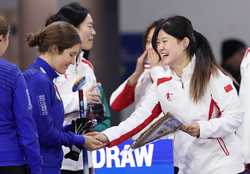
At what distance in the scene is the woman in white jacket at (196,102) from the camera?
715cm

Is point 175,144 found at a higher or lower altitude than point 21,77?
lower

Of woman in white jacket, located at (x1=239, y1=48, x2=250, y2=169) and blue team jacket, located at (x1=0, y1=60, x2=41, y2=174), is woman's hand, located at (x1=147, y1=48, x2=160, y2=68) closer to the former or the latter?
woman in white jacket, located at (x1=239, y1=48, x2=250, y2=169)

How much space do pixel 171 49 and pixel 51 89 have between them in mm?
886

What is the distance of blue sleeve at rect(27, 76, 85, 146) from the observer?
22.3 ft

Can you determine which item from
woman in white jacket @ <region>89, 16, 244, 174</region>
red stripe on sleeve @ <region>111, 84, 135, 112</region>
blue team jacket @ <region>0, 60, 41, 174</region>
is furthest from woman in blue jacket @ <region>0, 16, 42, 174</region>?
red stripe on sleeve @ <region>111, 84, 135, 112</region>

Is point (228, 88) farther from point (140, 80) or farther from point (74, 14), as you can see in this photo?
point (140, 80)

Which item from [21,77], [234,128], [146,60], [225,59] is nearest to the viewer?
[21,77]

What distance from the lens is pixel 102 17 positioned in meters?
14.3

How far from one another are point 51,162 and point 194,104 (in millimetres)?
963

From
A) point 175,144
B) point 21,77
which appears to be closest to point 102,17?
point 175,144

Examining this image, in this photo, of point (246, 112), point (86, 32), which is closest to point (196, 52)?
point (246, 112)

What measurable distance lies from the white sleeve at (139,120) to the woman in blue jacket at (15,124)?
106cm

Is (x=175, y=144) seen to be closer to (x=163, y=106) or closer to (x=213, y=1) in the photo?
(x=163, y=106)

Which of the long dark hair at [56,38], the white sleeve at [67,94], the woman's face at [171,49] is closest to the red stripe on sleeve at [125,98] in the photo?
the white sleeve at [67,94]
